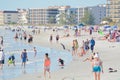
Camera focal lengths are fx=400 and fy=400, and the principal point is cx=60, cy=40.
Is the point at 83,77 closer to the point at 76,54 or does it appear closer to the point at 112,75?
the point at 112,75

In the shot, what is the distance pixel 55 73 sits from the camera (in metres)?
20.3

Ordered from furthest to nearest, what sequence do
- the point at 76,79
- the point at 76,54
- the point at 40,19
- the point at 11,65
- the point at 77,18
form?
1. the point at 40,19
2. the point at 77,18
3. the point at 76,54
4. the point at 11,65
5. the point at 76,79

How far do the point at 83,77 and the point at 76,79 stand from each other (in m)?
0.77

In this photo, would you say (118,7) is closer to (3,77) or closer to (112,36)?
(112,36)

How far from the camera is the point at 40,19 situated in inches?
7825

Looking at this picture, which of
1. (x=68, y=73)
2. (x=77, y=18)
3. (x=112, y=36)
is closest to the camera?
(x=68, y=73)

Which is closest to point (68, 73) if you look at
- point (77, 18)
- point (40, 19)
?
point (77, 18)

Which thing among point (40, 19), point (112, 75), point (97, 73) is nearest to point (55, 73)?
point (112, 75)

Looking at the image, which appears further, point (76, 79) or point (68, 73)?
point (68, 73)

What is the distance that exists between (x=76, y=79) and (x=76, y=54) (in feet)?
42.8

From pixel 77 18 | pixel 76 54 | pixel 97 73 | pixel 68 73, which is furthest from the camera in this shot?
pixel 77 18

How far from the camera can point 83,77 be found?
17734 mm

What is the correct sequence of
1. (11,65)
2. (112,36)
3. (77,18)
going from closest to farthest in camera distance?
(11,65) < (112,36) < (77,18)

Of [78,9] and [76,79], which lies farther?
[78,9]
